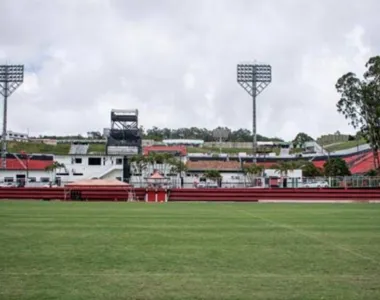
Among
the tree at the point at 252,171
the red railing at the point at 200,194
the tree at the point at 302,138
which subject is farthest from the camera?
the tree at the point at 302,138

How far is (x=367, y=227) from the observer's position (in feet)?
64.1

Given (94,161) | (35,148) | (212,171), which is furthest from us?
(35,148)

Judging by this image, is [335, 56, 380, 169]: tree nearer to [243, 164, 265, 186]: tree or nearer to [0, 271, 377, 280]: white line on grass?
[243, 164, 265, 186]: tree

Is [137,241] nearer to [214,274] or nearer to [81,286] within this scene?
[214,274]

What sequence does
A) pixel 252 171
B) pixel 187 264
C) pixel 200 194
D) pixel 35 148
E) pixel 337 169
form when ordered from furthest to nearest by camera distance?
pixel 35 148 < pixel 252 171 < pixel 337 169 < pixel 200 194 < pixel 187 264

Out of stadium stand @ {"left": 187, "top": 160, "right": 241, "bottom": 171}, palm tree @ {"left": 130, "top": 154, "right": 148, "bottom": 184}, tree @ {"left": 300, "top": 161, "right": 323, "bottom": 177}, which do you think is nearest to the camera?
palm tree @ {"left": 130, "top": 154, "right": 148, "bottom": 184}

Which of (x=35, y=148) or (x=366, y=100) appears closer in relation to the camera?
(x=366, y=100)

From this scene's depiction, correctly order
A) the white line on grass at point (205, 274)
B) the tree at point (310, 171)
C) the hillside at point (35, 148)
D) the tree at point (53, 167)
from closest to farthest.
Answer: the white line on grass at point (205, 274) → the tree at point (53, 167) → the tree at point (310, 171) → the hillside at point (35, 148)

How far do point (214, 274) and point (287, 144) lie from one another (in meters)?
155

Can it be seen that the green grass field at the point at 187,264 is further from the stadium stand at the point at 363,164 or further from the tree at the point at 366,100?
the stadium stand at the point at 363,164

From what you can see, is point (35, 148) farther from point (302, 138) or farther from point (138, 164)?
point (302, 138)

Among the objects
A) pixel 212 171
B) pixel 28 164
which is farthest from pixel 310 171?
pixel 28 164

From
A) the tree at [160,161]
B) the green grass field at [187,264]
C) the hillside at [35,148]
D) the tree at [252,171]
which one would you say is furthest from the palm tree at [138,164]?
the green grass field at [187,264]

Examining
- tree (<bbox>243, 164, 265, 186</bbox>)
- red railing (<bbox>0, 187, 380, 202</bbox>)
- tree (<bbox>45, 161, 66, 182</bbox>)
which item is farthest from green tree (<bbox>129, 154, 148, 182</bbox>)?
red railing (<bbox>0, 187, 380, 202</bbox>)
